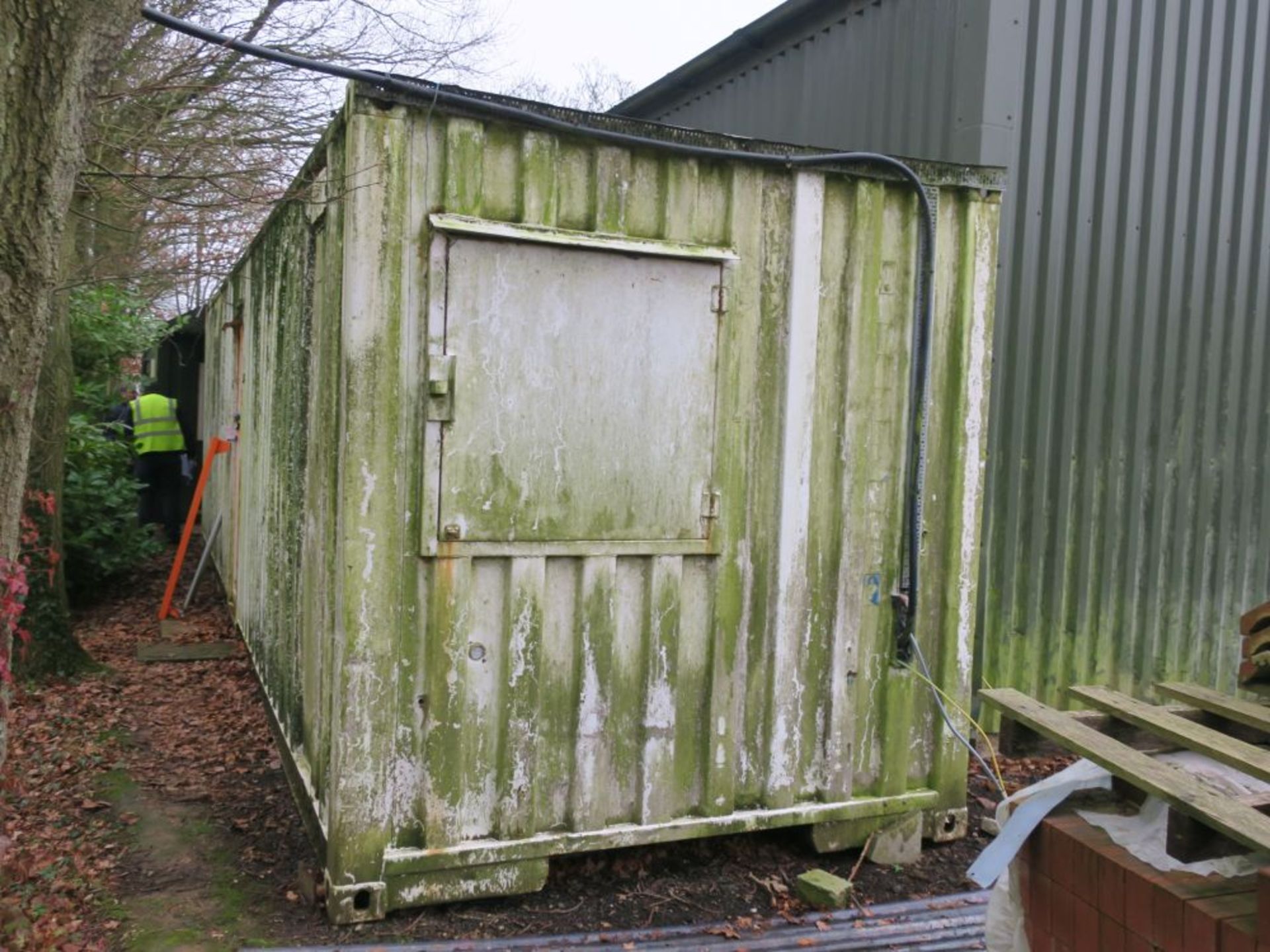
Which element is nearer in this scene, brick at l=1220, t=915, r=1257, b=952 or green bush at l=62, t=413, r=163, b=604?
brick at l=1220, t=915, r=1257, b=952

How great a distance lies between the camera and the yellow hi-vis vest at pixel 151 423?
1079 centimetres

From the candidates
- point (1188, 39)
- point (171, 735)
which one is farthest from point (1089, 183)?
point (171, 735)

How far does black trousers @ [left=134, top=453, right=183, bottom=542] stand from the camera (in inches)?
444

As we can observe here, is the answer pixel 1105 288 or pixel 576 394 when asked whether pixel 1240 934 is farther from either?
pixel 1105 288

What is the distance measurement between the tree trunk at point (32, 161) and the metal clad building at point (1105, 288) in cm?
431

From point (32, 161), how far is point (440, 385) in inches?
52.0

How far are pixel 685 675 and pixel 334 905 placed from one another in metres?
1.45

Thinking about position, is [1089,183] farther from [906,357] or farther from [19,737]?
[19,737]

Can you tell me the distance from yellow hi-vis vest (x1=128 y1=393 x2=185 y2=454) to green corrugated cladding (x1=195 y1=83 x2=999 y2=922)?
6.85 m

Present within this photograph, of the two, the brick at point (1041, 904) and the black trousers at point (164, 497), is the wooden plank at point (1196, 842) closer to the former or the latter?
the brick at point (1041, 904)

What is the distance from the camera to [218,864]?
4129 mm

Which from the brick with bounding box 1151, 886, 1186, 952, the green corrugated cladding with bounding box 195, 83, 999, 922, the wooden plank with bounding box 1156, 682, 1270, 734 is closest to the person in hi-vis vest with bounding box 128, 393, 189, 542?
the green corrugated cladding with bounding box 195, 83, 999, 922

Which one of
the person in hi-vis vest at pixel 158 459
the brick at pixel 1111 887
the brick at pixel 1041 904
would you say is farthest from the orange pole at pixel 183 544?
the brick at pixel 1111 887

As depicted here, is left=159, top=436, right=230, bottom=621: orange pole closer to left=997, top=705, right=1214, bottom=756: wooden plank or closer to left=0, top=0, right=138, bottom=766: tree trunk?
left=0, top=0, right=138, bottom=766: tree trunk
